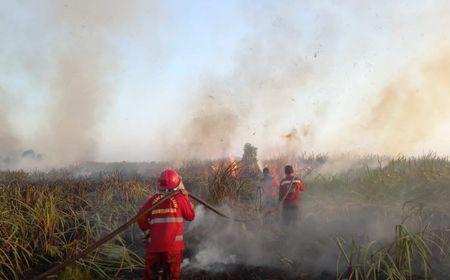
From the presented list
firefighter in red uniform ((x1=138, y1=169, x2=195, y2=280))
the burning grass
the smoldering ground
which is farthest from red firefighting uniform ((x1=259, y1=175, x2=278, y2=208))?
firefighter in red uniform ((x1=138, y1=169, x2=195, y2=280))

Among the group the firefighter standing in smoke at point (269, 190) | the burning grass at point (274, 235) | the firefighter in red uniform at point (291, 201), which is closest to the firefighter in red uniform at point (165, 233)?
the burning grass at point (274, 235)

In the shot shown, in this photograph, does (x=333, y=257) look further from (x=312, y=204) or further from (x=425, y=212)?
(x=312, y=204)

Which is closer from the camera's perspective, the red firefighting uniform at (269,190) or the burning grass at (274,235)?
the burning grass at (274,235)

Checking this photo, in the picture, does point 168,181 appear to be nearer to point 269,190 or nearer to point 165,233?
point 165,233

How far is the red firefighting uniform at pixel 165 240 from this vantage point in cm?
594

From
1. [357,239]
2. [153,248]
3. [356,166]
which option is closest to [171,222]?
[153,248]

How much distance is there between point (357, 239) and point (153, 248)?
4.31m

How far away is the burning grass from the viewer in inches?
271

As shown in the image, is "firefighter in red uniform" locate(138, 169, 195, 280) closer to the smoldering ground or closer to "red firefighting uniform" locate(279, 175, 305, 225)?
the smoldering ground

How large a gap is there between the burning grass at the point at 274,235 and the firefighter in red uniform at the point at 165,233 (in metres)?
1.39

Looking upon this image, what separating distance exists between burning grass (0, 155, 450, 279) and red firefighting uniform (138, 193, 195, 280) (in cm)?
138

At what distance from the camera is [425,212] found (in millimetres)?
8312

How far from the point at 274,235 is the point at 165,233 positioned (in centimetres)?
377

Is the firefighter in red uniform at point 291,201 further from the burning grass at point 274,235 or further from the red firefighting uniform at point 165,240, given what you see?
the red firefighting uniform at point 165,240
